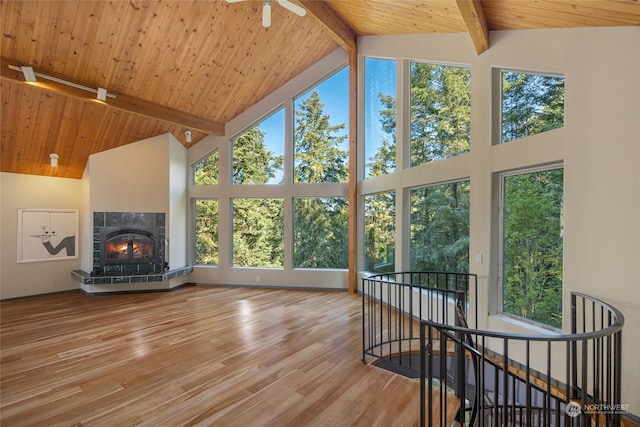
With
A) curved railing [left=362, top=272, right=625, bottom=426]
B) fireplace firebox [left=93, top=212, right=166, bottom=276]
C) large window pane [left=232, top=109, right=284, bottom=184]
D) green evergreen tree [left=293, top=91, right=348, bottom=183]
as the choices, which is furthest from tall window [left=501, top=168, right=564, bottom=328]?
fireplace firebox [left=93, top=212, right=166, bottom=276]

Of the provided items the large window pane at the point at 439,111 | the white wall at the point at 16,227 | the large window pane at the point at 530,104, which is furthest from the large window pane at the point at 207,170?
the large window pane at the point at 530,104

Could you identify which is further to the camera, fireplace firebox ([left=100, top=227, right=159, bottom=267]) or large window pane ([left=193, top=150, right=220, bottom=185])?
large window pane ([left=193, top=150, right=220, bottom=185])

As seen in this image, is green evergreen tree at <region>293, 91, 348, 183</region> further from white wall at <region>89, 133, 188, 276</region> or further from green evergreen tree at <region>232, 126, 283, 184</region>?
white wall at <region>89, 133, 188, 276</region>

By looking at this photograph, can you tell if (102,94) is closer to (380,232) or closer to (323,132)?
(323,132)

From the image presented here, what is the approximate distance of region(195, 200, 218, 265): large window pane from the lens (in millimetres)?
7141

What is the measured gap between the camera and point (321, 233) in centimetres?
674

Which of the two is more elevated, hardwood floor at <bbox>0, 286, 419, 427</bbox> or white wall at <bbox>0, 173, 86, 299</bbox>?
white wall at <bbox>0, 173, 86, 299</bbox>

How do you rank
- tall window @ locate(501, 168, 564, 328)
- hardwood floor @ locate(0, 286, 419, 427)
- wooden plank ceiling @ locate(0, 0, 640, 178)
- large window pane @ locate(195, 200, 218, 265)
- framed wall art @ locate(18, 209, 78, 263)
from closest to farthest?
hardwood floor @ locate(0, 286, 419, 427), tall window @ locate(501, 168, 564, 328), wooden plank ceiling @ locate(0, 0, 640, 178), framed wall art @ locate(18, 209, 78, 263), large window pane @ locate(195, 200, 218, 265)

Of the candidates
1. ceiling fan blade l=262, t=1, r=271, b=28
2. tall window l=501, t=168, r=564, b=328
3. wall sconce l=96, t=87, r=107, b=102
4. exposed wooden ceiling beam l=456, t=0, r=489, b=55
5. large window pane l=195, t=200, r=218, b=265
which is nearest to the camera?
exposed wooden ceiling beam l=456, t=0, r=489, b=55

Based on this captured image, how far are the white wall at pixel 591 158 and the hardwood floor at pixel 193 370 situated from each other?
1.81m

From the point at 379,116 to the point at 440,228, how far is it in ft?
8.36

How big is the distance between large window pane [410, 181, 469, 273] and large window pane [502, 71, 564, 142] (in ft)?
2.91

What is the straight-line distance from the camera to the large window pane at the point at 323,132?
6625mm

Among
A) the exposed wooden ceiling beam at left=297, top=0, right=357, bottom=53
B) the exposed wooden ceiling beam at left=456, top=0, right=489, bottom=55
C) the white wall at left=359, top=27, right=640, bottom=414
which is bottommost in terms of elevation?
the white wall at left=359, top=27, right=640, bottom=414
